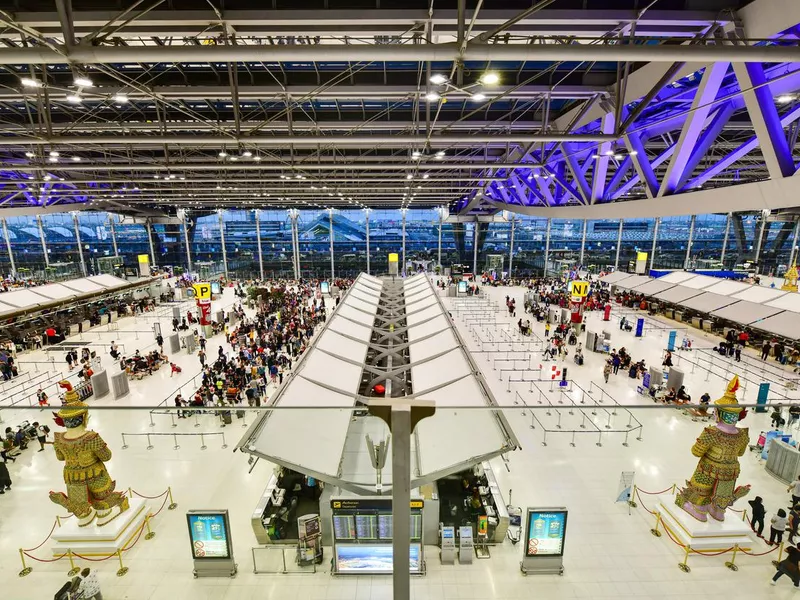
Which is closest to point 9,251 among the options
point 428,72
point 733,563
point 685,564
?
point 428,72

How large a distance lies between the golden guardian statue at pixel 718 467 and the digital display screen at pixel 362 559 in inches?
219

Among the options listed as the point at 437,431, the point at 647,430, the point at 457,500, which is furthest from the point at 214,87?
the point at 647,430

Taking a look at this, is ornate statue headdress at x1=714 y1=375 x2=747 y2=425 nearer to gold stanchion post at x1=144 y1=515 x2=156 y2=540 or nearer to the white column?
gold stanchion post at x1=144 y1=515 x2=156 y2=540

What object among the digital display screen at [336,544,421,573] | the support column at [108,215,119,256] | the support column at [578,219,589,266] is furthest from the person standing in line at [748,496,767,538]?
the support column at [108,215,119,256]

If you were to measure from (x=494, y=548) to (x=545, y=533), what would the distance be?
118 cm

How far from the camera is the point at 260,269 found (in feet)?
151

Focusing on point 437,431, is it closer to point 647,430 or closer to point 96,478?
point 96,478

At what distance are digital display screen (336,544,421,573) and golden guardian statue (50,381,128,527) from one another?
443 centimetres

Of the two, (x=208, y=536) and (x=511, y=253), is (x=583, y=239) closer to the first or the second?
(x=511, y=253)

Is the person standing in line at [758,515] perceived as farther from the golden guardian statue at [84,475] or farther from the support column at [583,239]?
the support column at [583,239]

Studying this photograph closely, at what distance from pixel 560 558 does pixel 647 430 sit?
6532 mm

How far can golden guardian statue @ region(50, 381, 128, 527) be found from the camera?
670cm

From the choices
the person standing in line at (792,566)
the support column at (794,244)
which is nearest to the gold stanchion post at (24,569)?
Answer: the person standing in line at (792,566)

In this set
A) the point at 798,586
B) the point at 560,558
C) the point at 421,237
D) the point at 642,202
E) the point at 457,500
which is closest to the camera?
the point at 798,586
